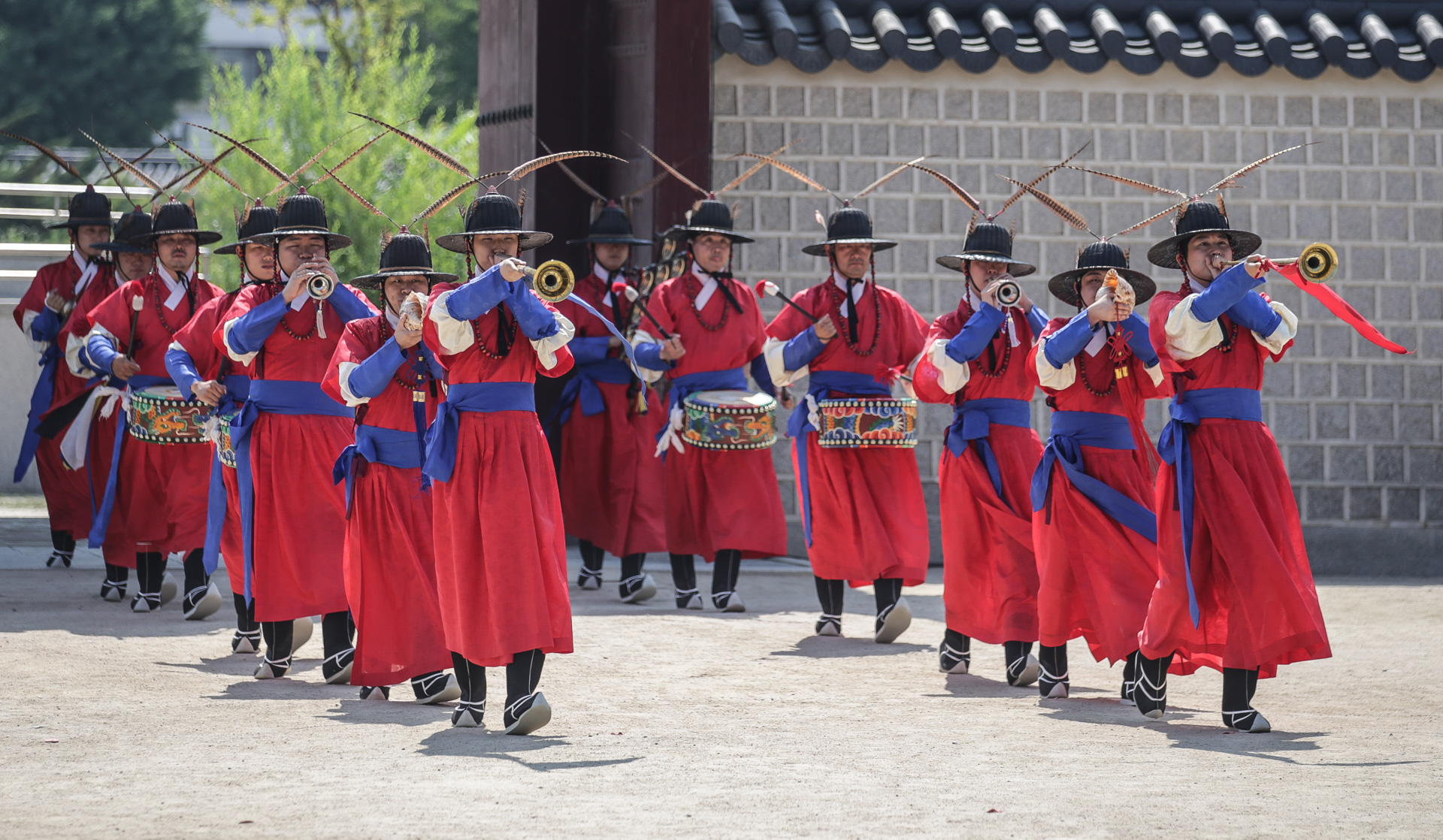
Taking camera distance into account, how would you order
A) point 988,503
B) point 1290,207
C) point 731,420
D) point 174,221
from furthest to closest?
point 1290,207
point 731,420
point 174,221
point 988,503

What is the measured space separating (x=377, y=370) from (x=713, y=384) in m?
3.05

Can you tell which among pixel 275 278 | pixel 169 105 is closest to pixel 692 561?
pixel 275 278

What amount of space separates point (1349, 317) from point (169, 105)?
2711 cm

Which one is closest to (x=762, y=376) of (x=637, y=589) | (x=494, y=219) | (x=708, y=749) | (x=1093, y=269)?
(x=637, y=589)

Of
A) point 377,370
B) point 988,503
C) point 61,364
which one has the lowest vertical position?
point 988,503

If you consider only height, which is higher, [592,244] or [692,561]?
[592,244]

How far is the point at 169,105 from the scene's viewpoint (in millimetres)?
29422

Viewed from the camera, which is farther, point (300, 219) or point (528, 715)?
point (300, 219)

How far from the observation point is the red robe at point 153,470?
7.54m

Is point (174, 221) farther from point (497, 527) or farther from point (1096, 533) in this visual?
point (1096, 533)

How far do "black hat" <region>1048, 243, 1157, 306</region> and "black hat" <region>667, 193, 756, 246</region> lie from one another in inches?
89.8

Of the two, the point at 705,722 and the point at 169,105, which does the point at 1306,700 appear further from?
the point at 169,105

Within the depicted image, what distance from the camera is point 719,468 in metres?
8.26

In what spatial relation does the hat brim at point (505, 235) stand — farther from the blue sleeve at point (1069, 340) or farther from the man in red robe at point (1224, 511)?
the man in red robe at point (1224, 511)
